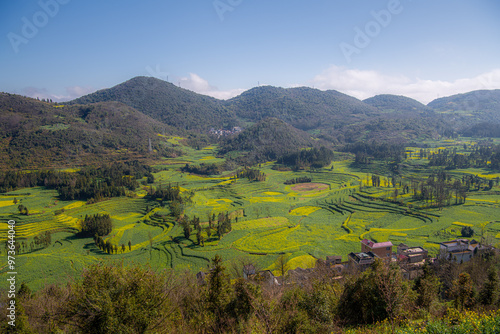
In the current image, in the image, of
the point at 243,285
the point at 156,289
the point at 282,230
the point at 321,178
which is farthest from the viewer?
the point at 321,178

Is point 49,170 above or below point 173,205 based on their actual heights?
above

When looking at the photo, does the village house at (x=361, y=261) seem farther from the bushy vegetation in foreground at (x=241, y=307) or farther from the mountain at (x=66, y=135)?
the mountain at (x=66, y=135)

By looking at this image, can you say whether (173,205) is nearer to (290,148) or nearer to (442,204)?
(442,204)

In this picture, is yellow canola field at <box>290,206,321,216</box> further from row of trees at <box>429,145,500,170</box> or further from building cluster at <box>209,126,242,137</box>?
building cluster at <box>209,126,242,137</box>

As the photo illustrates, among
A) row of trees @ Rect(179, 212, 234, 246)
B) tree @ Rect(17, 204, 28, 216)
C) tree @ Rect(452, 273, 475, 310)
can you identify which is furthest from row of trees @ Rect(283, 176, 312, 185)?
tree @ Rect(17, 204, 28, 216)

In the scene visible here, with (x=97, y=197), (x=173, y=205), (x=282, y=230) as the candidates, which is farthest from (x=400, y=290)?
(x=97, y=197)

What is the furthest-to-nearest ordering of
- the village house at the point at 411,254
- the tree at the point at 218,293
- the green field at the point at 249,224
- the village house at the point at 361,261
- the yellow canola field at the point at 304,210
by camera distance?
the yellow canola field at the point at 304,210, the green field at the point at 249,224, the village house at the point at 411,254, the village house at the point at 361,261, the tree at the point at 218,293

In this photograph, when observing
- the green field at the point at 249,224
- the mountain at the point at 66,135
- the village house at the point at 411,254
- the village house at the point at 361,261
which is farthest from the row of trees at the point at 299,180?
the mountain at the point at 66,135
